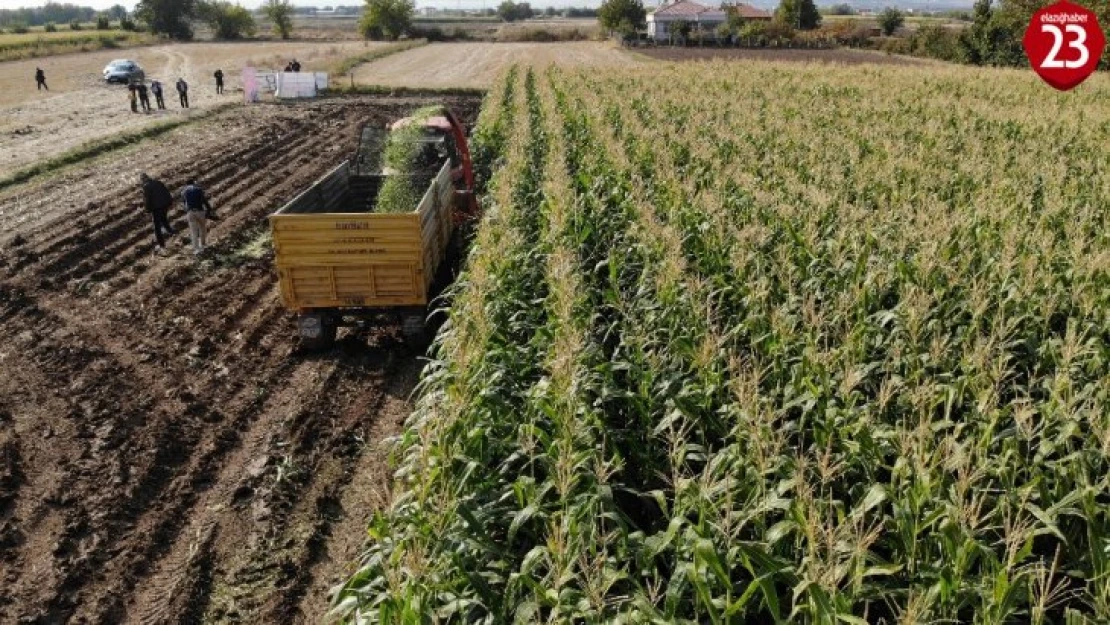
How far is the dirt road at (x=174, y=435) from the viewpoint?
22.5 ft

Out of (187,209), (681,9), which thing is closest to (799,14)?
(681,9)

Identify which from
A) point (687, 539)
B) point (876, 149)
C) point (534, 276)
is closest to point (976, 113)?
point (876, 149)

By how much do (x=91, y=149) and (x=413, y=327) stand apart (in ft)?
65.6

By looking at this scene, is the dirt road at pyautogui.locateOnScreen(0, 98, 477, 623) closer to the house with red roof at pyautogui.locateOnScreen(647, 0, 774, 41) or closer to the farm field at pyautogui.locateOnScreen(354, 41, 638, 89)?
the farm field at pyautogui.locateOnScreen(354, 41, 638, 89)

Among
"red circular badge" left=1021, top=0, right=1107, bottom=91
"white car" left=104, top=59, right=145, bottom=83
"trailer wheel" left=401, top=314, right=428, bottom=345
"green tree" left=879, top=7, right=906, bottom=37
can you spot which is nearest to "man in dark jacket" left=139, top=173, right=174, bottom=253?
"trailer wheel" left=401, top=314, right=428, bottom=345

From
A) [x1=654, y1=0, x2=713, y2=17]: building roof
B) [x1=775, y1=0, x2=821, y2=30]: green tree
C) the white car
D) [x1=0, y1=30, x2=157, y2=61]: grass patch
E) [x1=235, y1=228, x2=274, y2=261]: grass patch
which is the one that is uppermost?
[x1=654, y1=0, x2=713, y2=17]: building roof

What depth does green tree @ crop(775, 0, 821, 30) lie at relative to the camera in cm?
9169

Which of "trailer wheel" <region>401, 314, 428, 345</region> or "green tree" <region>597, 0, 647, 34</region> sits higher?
"green tree" <region>597, 0, 647, 34</region>

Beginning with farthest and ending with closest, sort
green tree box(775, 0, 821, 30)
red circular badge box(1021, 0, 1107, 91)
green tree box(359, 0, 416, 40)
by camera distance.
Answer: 1. green tree box(775, 0, 821, 30)
2. green tree box(359, 0, 416, 40)
3. red circular badge box(1021, 0, 1107, 91)

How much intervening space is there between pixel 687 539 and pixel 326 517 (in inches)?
177

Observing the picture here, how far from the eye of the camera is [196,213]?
15.3 metres

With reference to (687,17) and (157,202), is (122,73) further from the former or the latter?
(687,17)

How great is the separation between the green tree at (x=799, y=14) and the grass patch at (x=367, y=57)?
4153cm

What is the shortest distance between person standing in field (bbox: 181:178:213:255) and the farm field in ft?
101
